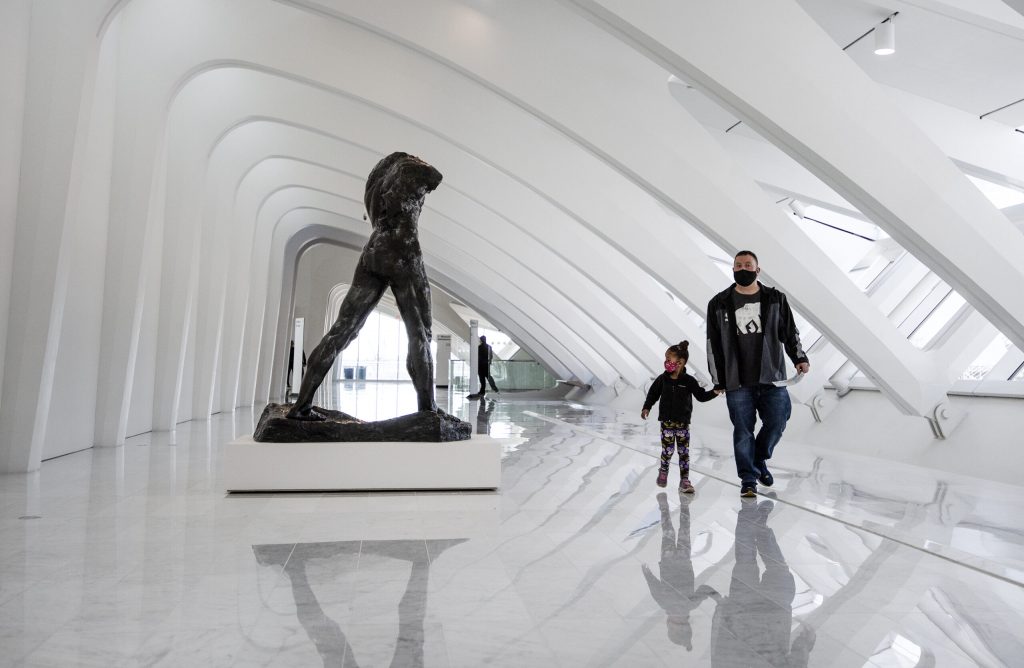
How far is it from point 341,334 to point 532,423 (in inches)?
381

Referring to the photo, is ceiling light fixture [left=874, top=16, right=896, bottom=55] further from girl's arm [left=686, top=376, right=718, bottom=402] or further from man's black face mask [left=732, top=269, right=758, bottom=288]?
girl's arm [left=686, top=376, right=718, bottom=402]

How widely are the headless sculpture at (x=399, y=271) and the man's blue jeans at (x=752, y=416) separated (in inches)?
107

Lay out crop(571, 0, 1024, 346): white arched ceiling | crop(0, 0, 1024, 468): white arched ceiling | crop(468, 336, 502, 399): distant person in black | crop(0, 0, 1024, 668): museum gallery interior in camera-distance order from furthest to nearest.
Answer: crop(468, 336, 502, 399): distant person in black < crop(0, 0, 1024, 468): white arched ceiling < crop(571, 0, 1024, 346): white arched ceiling < crop(0, 0, 1024, 668): museum gallery interior

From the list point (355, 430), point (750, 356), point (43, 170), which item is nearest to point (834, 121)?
point (750, 356)

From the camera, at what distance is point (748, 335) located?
694cm

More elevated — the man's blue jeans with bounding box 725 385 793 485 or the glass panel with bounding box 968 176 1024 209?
the glass panel with bounding box 968 176 1024 209

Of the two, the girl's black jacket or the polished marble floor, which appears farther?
the girl's black jacket

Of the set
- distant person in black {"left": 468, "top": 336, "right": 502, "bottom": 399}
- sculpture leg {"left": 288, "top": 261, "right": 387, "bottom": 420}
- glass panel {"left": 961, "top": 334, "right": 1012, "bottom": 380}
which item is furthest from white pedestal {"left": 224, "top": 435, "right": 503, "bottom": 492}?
distant person in black {"left": 468, "top": 336, "right": 502, "bottom": 399}

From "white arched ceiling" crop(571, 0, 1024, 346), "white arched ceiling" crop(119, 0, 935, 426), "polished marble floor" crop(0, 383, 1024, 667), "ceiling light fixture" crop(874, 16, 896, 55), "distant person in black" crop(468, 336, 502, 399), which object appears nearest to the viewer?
"polished marble floor" crop(0, 383, 1024, 667)

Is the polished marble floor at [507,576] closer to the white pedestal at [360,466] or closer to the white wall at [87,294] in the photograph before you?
the white pedestal at [360,466]

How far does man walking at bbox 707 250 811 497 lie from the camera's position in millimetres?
6898

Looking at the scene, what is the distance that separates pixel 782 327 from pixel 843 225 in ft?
38.8

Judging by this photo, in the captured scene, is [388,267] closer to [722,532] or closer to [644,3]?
[644,3]

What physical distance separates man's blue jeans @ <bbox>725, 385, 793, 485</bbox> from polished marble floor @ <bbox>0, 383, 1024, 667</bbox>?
0.33 m
